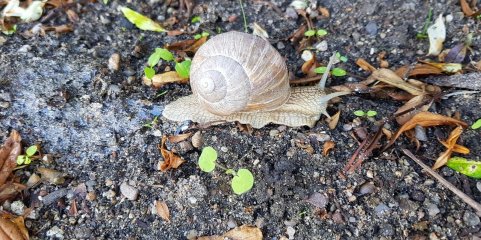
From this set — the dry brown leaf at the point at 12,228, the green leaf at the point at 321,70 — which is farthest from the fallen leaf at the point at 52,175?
the green leaf at the point at 321,70

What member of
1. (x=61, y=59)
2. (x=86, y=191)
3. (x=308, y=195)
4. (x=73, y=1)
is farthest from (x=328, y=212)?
(x=73, y=1)

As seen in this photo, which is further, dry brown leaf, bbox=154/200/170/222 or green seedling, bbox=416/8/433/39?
green seedling, bbox=416/8/433/39

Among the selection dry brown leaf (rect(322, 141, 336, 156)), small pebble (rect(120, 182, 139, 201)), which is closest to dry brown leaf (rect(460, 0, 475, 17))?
dry brown leaf (rect(322, 141, 336, 156))

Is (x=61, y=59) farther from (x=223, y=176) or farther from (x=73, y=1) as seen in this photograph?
(x=223, y=176)

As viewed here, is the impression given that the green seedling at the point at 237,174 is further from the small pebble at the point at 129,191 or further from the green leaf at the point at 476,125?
the green leaf at the point at 476,125

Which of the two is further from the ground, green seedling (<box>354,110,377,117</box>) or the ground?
green seedling (<box>354,110,377,117</box>)

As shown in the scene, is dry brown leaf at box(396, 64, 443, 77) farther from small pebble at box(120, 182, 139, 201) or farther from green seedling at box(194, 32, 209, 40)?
small pebble at box(120, 182, 139, 201)

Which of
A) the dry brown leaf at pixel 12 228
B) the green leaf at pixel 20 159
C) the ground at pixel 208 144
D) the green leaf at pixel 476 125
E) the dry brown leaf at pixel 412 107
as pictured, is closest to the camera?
the dry brown leaf at pixel 12 228
